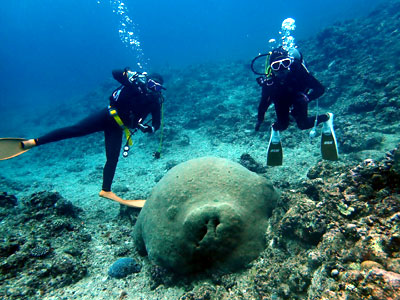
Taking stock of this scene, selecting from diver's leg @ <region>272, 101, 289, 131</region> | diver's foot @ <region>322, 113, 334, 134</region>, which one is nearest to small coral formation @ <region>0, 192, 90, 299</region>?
diver's leg @ <region>272, 101, 289, 131</region>

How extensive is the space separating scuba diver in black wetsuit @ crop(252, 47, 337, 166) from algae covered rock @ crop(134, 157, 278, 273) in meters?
2.43

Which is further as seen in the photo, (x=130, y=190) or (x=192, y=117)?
(x=192, y=117)

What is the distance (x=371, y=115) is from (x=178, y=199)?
8575 millimetres

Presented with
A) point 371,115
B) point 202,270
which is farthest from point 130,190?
point 371,115

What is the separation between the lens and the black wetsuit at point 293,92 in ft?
17.5

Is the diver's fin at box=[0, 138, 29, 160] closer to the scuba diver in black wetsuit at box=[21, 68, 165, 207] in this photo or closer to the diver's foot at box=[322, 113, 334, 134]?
the scuba diver in black wetsuit at box=[21, 68, 165, 207]

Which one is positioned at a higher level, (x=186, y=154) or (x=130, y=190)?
(x=186, y=154)

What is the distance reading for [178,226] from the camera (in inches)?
130

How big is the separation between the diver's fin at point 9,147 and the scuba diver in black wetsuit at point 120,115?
0.67 metres

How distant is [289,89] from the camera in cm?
540

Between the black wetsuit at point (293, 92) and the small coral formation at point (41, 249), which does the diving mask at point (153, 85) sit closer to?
the black wetsuit at point (293, 92)

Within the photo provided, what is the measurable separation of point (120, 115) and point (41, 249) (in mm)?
3282

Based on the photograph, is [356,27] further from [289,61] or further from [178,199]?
[178,199]

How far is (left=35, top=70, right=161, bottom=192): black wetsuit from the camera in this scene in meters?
5.42
